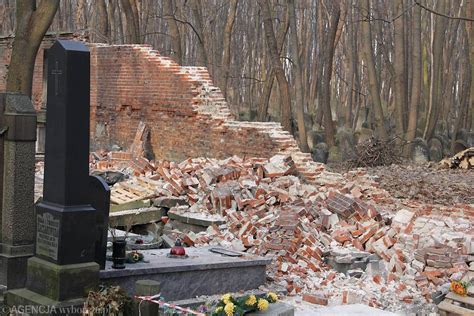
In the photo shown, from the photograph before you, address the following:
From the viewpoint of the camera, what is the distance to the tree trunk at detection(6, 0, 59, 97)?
515 inches

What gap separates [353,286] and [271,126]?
7.04 meters

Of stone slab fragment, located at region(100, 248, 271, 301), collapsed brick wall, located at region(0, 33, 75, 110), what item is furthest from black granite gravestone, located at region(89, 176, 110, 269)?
collapsed brick wall, located at region(0, 33, 75, 110)

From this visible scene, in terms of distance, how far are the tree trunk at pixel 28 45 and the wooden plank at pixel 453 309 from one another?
28.1 ft

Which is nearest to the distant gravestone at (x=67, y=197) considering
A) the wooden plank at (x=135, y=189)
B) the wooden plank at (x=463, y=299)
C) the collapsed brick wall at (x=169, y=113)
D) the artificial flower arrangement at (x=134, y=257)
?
the artificial flower arrangement at (x=134, y=257)

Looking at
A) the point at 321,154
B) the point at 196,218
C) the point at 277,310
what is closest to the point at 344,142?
the point at 321,154

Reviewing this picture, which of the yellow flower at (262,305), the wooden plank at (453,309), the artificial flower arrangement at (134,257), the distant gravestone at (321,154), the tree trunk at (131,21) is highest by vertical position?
the tree trunk at (131,21)

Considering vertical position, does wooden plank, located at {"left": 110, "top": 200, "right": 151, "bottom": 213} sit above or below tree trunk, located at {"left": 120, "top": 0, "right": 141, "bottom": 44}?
below

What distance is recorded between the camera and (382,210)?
11.9m

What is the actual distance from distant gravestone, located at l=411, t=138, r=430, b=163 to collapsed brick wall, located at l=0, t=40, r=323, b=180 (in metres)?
8.35

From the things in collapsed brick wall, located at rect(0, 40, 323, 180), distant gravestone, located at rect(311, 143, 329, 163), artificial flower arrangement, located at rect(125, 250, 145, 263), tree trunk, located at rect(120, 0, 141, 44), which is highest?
tree trunk, located at rect(120, 0, 141, 44)

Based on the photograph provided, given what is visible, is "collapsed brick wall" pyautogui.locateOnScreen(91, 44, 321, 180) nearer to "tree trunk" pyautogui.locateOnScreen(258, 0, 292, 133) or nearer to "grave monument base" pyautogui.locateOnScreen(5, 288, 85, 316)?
"tree trunk" pyautogui.locateOnScreen(258, 0, 292, 133)

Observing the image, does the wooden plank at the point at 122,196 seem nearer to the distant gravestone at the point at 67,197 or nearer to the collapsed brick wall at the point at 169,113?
the collapsed brick wall at the point at 169,113

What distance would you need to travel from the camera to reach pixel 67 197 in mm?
6316

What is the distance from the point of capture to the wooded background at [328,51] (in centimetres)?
2272
